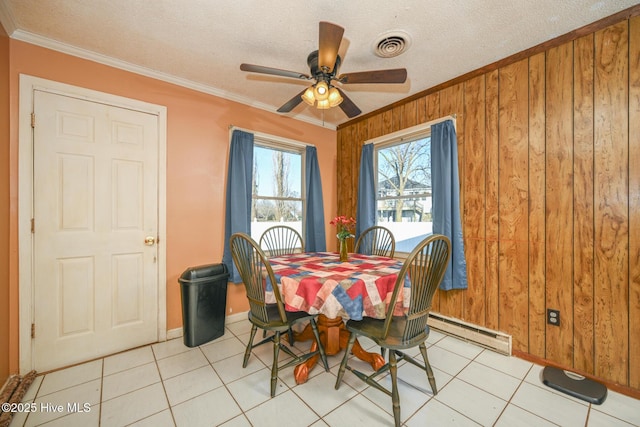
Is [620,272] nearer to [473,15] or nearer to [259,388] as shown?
[473,15]

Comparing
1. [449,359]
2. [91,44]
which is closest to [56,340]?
[91,44]

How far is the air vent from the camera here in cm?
190

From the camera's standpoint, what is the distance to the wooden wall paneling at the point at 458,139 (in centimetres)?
249

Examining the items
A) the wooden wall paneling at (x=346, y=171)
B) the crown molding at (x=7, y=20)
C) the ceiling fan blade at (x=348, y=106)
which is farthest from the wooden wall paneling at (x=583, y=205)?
the crown molding at (x=7, y=20)

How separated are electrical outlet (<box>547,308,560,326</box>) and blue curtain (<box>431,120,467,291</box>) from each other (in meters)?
0.60

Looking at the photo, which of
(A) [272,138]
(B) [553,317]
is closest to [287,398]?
(B) [553,317]

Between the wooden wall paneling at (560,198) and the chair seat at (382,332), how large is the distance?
1183 millimetres

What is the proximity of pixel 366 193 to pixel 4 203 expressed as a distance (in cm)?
320

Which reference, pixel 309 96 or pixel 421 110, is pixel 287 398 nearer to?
pixel 309 96

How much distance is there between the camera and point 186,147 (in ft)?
8.52

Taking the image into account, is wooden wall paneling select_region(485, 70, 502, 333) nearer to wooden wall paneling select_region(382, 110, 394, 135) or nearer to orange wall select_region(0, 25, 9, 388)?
wooden wall paneling select_region(382, 110, 394, 135)

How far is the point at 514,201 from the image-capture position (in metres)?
2.16

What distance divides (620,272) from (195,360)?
10.4 feet

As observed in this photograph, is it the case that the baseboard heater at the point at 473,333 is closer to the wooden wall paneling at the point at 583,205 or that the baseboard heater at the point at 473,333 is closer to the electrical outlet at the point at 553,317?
the electrical outlet at the point at 553,317
